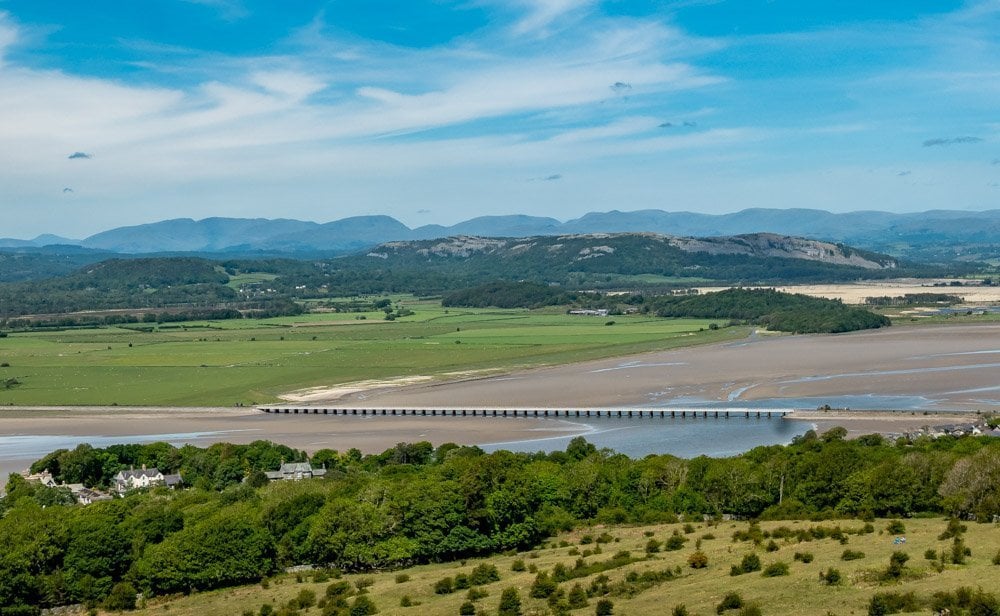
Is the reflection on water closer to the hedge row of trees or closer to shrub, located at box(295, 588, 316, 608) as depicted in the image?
the hedge row of trees

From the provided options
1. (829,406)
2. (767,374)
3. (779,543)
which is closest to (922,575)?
(779,543)

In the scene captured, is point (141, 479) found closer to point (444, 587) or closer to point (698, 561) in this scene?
point (444, 587)

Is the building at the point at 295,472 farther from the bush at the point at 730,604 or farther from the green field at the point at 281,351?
the green field at the point at 281,351

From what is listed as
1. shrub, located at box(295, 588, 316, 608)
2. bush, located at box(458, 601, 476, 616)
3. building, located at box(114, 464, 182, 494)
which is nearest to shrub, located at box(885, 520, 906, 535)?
bush, located at box(458, 601, 476, 616)

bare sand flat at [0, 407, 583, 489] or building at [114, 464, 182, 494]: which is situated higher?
building at [114, 464, 182, 494]

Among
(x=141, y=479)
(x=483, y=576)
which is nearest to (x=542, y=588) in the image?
(x=483, y=576)

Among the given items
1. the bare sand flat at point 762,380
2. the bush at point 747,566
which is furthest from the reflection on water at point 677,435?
the bush at point 747,566
